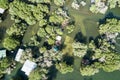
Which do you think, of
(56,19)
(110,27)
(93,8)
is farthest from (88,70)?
(93,8)

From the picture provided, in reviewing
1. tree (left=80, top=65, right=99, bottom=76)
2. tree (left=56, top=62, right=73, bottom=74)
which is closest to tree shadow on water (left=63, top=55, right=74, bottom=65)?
tree (left=56, top=62, right=73, bottom=74)

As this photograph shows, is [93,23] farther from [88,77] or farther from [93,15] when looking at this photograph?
[88,77]

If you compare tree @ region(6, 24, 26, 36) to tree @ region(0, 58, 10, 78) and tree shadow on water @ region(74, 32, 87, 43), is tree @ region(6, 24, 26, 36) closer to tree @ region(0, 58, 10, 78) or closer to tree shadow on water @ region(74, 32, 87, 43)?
tree @ region(0, 58, 10, 78)

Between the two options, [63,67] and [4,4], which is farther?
[4,4]

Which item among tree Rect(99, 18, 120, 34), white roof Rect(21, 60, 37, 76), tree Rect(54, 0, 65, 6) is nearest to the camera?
white roof Rect(21, 60, 37, 76)

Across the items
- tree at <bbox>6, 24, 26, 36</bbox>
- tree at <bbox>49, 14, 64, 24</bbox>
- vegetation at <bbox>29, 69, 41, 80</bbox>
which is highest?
tree at <bbox>49, 14, 64, 24</bbox>

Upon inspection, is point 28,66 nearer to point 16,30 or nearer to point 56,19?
point 16,30

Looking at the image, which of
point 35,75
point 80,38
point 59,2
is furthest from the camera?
point 59,2
